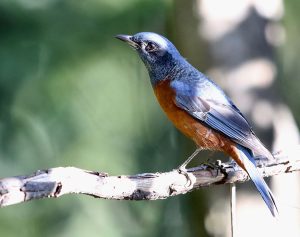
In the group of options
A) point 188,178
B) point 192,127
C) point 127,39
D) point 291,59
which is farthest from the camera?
point 291,59

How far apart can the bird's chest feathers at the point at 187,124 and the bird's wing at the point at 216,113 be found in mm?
31

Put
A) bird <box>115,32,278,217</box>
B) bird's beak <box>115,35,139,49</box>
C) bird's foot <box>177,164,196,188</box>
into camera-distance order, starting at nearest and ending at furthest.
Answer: bird's foot <box>177,164,196,188</box>, bird <box>115,32,278,217</box>, bird's beak <box>115,35,139,49</box>

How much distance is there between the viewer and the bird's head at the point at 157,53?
4.58 metres

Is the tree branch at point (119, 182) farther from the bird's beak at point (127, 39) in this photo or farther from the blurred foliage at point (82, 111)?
the blurred foliage at point (82, 111)

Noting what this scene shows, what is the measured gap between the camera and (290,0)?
672 centimetres

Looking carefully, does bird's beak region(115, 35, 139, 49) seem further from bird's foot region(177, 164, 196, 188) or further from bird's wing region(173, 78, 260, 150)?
bird's foot region(177, 164, 196, 188)

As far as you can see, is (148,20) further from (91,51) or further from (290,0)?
(290,0)

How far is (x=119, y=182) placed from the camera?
317 cm

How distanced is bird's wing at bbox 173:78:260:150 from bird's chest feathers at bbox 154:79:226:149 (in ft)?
0.10

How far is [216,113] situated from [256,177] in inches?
25.5

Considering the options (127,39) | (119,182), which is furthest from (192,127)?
(119,182)

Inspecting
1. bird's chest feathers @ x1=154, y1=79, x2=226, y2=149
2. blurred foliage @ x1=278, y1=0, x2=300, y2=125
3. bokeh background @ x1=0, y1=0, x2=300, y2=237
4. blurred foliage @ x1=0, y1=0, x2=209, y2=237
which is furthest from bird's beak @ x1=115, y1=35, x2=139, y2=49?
blurred foliage @ x1=278, y1=0, x2=300, y2=125

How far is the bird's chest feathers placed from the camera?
4.27m

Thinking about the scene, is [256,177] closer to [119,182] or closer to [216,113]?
[216,113]
